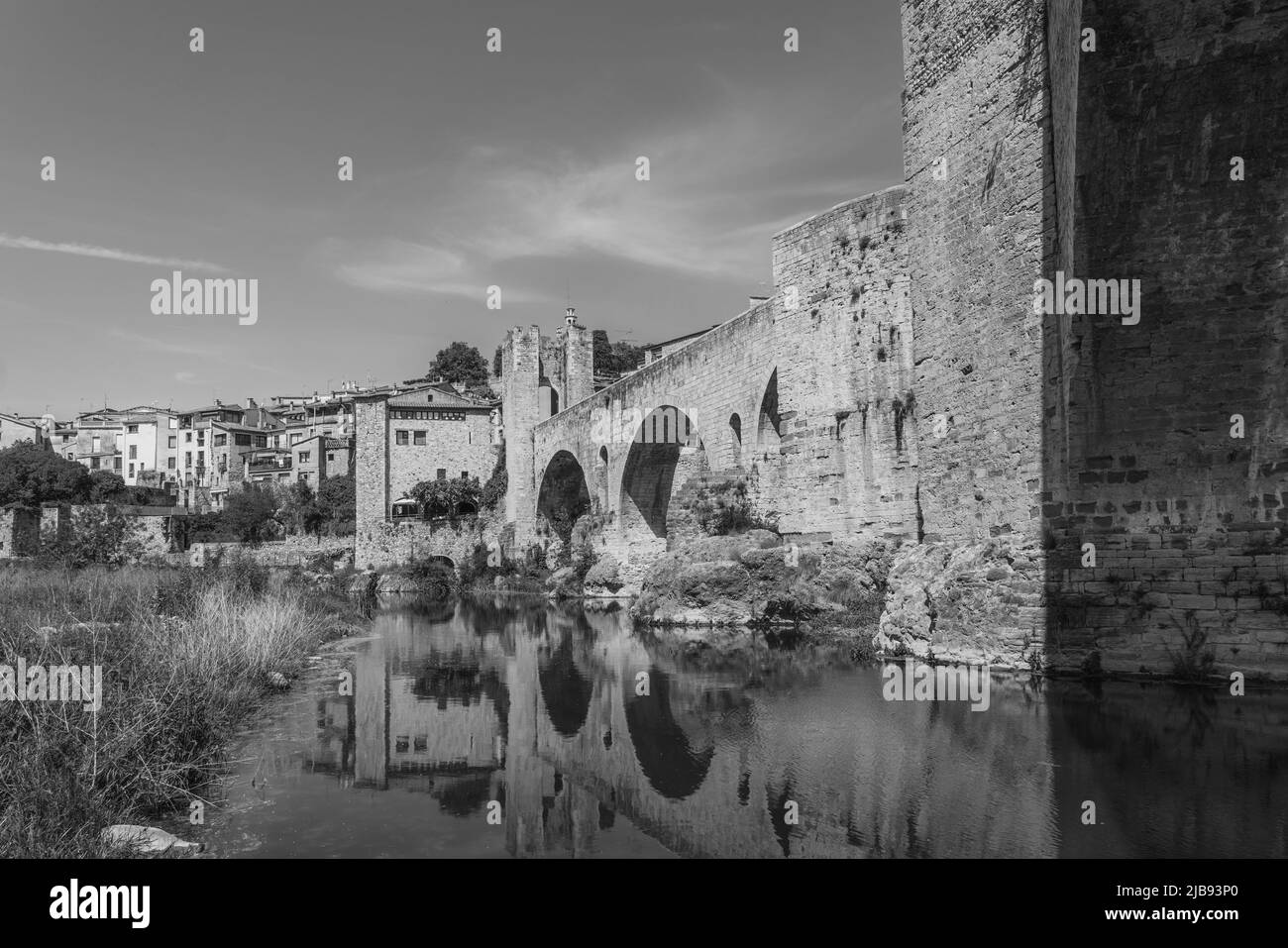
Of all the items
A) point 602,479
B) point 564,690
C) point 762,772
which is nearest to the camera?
point 762,772

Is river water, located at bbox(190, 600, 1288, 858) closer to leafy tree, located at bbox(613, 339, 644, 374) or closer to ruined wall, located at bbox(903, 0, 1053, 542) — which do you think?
ruined wall, located at bbox(903, 0, 1053, 542)

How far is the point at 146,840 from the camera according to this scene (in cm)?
529

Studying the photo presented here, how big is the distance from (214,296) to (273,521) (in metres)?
38.2

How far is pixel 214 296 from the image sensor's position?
1292 centimetres

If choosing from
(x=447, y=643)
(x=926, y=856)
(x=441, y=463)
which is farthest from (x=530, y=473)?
(x=926, y=856)

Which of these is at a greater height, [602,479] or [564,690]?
[602,479]

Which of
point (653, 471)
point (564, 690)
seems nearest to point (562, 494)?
point (653, 471)

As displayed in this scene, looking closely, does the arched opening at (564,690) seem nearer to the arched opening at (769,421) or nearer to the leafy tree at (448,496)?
the arched opening at (769,421)

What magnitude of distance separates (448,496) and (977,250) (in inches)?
1410

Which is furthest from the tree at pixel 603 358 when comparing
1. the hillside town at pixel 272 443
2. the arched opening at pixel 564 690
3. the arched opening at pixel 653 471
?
the arched opening at pixel 564 690

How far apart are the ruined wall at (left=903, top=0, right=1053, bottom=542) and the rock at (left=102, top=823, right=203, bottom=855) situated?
352 inches

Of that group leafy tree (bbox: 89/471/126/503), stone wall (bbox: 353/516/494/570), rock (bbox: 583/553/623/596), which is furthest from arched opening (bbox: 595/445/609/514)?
leafy tree (bbox: 89/471/126/503)

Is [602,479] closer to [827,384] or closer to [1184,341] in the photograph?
[827,384]

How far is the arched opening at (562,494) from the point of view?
4034 centimetres
